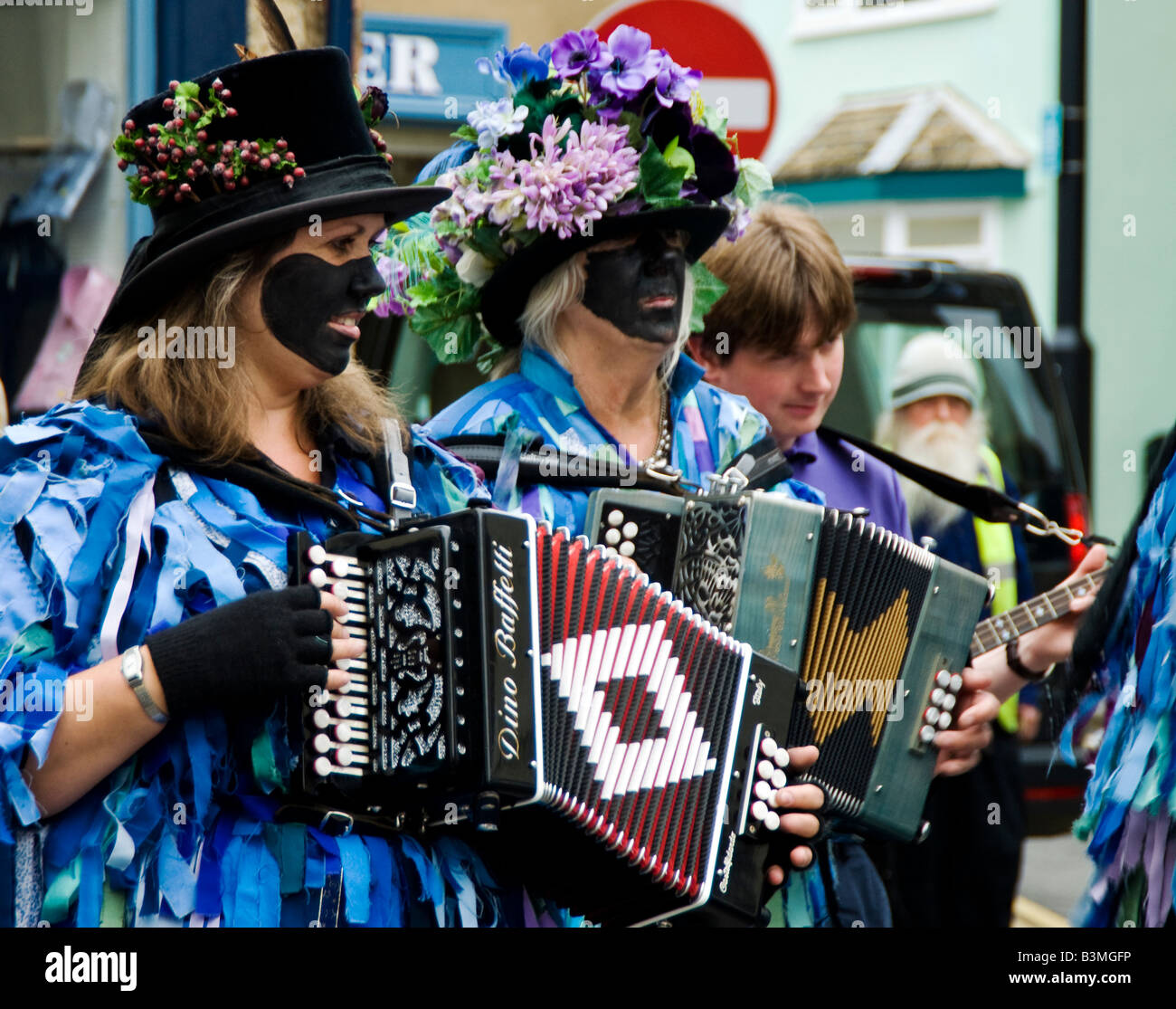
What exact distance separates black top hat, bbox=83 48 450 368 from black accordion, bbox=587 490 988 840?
686mm

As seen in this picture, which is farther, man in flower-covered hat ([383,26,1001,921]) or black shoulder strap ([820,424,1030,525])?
black shoulder strap ([820,424,1030,525])

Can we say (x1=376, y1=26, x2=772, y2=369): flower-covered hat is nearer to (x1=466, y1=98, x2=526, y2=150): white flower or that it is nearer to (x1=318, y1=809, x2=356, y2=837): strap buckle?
(x1=466, y1=98, x2=526, y2=150): white flower

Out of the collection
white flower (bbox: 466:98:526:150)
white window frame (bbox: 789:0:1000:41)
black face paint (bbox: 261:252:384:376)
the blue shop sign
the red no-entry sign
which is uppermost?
white window frame (bbox: 789:0:1000:41)

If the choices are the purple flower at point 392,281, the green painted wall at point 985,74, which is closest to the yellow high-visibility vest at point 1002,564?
the purple flower at point 392,281

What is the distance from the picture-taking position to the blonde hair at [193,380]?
240 centimetres

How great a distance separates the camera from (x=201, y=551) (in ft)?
7.62

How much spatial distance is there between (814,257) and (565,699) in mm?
1696

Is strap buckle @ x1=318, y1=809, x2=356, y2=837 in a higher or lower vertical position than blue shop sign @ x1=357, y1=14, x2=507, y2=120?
lower

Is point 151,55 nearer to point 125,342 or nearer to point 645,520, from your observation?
point 125,342

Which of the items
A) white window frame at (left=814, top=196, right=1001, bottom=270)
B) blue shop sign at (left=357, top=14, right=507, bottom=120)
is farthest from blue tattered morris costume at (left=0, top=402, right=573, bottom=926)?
white window frame at (left=814, top=196, right=1001, bottom=270)

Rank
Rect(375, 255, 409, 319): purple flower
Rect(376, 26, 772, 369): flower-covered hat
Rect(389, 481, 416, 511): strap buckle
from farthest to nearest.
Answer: Rect(375, 255, 409, 319): purple flower < Rect(376, 26, 772, 369): flower-covered hat < Rect(389, 481, 416, 511): strap buckle

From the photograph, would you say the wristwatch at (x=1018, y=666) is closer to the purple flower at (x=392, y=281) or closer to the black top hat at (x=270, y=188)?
the purple flower at (x=392, y=281)

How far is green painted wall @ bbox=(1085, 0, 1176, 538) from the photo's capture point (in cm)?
1155

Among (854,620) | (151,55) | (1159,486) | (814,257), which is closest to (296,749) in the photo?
(854,620)
